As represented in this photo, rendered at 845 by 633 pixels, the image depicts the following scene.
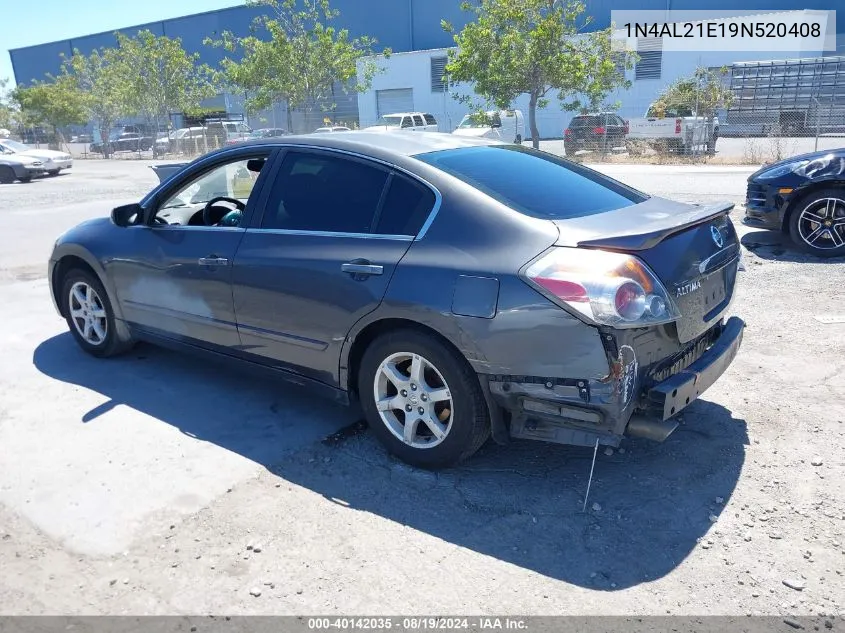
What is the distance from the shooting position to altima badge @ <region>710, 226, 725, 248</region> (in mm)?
3553

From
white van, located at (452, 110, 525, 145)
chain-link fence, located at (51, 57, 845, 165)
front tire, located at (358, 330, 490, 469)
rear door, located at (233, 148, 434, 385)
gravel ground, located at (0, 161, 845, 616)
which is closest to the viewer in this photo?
gravel ground, located at (0, 161, 845, 616)

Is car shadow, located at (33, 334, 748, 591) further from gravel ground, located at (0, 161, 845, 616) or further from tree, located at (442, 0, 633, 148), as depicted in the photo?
tree, located at (442, 0, 633, 148)

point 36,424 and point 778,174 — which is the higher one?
point 778,174

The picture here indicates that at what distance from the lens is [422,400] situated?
137 inches

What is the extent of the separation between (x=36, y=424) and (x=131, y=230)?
1437mm

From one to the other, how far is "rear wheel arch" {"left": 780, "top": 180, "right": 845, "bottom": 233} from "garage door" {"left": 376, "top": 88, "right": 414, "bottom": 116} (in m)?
38.9

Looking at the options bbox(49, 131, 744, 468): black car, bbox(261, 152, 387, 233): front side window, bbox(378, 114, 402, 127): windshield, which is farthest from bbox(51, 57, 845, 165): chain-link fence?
bbox(261, 152, 387, 233): front side window

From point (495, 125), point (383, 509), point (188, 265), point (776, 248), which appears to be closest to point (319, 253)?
point (188, 265)

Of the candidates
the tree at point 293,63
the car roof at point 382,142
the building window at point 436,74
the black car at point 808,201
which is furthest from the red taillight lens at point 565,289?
the building window at point 436,74

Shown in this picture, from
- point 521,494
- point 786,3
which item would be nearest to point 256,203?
point 521,494

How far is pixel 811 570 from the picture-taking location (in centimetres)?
277

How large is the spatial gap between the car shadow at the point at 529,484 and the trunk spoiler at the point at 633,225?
1220 mm

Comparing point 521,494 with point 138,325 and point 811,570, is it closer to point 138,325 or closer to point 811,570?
point 811,570

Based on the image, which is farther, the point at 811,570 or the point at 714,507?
the point at 714,507
